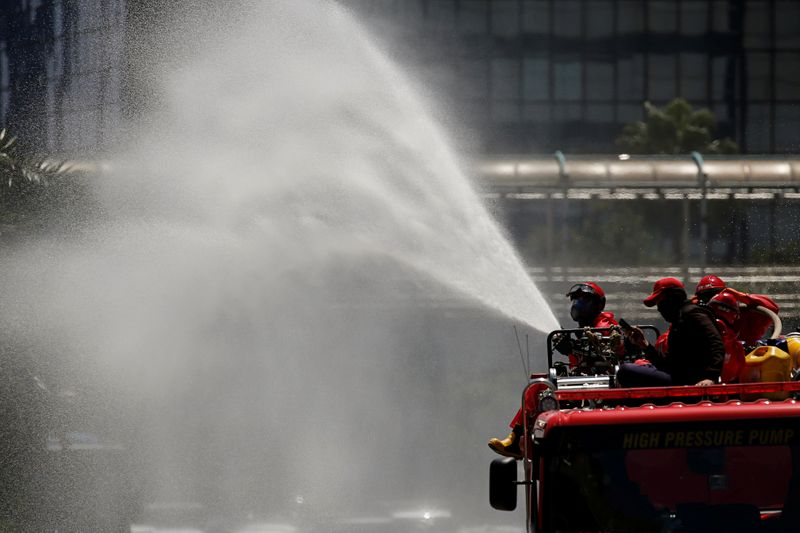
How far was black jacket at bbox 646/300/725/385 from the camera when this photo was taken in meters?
9.61

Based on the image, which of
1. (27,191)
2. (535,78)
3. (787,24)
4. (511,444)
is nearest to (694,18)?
(787,24)

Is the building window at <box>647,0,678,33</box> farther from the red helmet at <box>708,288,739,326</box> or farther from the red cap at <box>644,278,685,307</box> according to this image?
the red cap at <box>644,278,685,307</box>

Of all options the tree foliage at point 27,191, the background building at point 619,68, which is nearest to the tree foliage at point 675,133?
the background building at point 619,68

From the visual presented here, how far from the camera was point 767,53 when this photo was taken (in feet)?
234

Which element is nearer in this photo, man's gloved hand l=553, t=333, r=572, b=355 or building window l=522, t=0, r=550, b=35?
man's gloved hand l=553, t=333, r=572, b=355

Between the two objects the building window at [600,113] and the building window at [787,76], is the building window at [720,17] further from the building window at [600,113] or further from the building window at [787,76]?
the building window at [600,113]

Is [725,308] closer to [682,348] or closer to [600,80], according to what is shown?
[682,348]

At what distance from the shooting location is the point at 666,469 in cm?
880

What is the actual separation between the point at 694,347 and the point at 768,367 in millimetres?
580

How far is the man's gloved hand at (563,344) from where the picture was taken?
11156 millimetres

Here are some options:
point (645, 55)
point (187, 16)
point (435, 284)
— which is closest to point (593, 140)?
point (645, 55)

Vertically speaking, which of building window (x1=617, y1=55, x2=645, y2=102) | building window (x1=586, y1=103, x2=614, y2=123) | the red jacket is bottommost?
the red jacket

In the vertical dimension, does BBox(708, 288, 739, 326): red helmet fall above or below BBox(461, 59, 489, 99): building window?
below

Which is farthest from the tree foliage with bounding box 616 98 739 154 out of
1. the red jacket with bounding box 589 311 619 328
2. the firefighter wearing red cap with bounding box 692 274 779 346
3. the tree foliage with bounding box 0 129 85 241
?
the firefighter wearing red cap with bounding box 692 274 779 346
